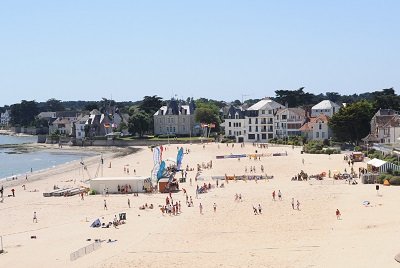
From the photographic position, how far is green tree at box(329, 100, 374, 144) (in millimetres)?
68438

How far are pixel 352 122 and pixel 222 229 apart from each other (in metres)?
43.0

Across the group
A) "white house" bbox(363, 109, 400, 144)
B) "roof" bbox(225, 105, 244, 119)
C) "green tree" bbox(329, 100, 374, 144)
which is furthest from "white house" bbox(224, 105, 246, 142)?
"white house" bbox(363, 109, 400, 144)

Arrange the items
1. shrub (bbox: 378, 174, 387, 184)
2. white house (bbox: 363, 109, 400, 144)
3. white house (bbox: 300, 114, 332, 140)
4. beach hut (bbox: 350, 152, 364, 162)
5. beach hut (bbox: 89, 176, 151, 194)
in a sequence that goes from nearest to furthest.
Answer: shrub (bbox: 378, 174, 387, 184) → beach hut (bbox: 89, 176, 151, 194) → beach hut (bbox: 350, 152, 364, 162) → white house (bbox: 363, 109, 400, 144) → white house (bbox: 300, 114, 332, 140)

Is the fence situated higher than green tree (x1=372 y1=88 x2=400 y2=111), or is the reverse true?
green tree (x1=372 y1=88 x2=400 y2=111)

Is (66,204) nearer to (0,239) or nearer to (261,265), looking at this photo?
(0,239)

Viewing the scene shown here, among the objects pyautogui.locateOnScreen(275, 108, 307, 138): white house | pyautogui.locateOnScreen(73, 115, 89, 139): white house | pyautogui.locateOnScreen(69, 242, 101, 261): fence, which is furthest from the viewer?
pyautogui.locateOnScreen(73, 115, 89, 139): white house

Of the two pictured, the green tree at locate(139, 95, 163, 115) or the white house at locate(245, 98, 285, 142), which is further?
the green tree at locate(139, 95, 163, 115)

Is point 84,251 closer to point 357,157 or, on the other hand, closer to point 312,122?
point 357,157

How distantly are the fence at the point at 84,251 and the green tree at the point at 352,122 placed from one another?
47.1 m

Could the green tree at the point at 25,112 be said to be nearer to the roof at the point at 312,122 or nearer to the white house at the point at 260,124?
the white house at the point at 260,124

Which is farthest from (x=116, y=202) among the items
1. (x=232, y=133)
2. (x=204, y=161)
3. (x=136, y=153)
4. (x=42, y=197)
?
(x=232, y=133)

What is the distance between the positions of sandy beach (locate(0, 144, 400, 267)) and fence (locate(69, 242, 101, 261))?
0.27m

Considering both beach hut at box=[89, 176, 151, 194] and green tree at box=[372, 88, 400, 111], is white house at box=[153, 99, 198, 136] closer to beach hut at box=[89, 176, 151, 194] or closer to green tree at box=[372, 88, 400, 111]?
green tree at box=[372, 88, 400, 111]

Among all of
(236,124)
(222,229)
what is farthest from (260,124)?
(222,229)
